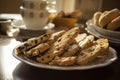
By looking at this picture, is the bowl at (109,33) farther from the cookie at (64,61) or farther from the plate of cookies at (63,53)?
the cookie at (64,61)

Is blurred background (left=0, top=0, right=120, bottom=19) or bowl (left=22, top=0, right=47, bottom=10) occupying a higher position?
bowl (left=22, top=0, right=47, bottom=10)

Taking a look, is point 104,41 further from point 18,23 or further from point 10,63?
point 18,23

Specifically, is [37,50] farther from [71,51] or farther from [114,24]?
[114,24]

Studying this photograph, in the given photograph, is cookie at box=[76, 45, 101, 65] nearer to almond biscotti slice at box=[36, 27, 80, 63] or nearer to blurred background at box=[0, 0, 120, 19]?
almond biscotti slice at box=[36, 27, 80, 63]

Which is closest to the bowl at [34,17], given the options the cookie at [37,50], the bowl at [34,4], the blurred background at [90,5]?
the bowl at [34,4]

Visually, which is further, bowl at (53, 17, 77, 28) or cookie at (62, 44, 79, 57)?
bowl at (53, 17, 77, 28)

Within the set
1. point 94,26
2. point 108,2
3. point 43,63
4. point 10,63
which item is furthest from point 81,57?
point 108,2

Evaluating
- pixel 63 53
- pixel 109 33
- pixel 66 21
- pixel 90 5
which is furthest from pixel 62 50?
pixel 90 5

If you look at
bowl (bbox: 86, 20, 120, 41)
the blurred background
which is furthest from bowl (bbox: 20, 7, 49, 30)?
the blurred background
